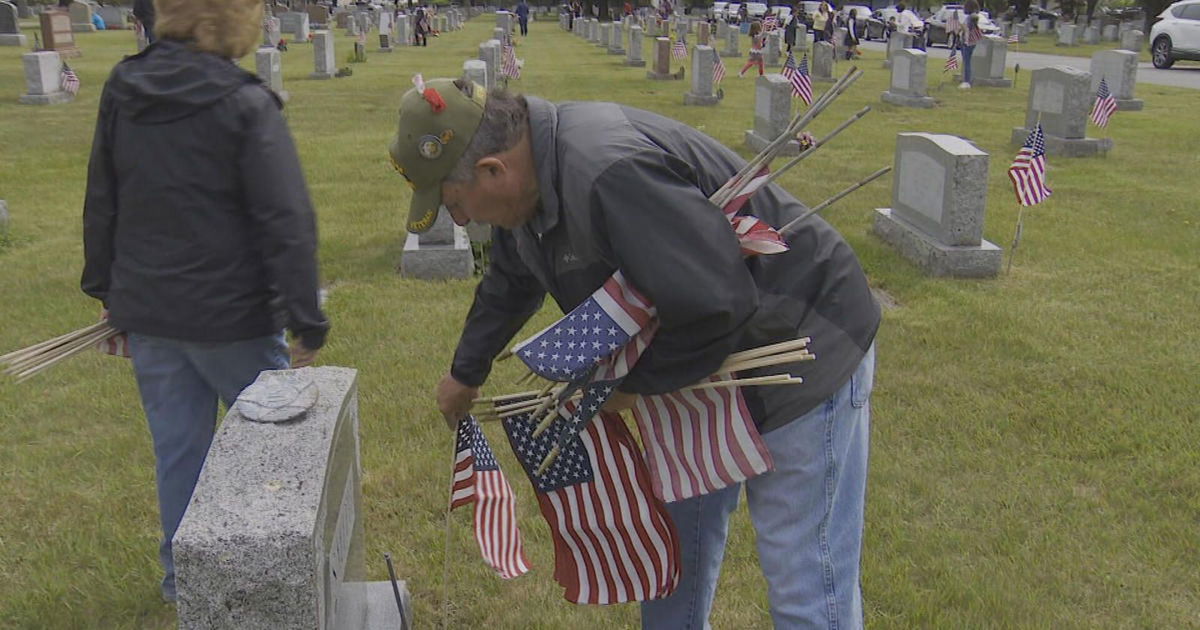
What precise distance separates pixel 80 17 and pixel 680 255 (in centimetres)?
3953

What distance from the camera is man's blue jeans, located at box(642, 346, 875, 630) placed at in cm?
237

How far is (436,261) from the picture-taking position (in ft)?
24.3

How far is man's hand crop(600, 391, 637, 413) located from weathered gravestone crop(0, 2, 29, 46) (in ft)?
98.1

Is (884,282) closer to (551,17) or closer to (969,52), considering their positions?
(969,52)

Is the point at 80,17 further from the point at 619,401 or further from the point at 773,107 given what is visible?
the point at 619,401

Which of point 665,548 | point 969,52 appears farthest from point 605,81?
point 665,548

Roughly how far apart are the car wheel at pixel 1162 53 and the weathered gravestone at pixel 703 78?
46.4 ft

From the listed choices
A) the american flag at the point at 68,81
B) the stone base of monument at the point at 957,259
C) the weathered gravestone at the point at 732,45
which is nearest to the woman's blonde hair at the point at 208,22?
the stone base of monument at the point at 957,259

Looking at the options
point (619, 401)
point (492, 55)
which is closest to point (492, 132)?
point (619, 401)

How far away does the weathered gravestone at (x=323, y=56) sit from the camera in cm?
2153

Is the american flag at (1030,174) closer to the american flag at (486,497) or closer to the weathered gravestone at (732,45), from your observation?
the american flag at (486,497)

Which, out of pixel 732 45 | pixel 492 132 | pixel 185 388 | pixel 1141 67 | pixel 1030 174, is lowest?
pixel 1141 67

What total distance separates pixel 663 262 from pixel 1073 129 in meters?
12.4

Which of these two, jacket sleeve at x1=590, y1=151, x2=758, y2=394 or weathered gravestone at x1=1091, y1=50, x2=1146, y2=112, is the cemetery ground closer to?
jacket sleeve at x1=590, y1=151, x2=758, y2=394
